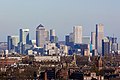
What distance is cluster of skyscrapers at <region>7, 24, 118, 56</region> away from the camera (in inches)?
4318

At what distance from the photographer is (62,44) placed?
12688cm

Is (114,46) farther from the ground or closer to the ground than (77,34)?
closer to the ground

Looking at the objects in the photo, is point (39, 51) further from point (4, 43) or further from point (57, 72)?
point (57, 72)

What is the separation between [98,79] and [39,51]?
6812cm

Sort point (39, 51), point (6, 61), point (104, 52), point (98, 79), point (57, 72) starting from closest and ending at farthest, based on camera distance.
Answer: point (98, 79) < point (57, 72) < point (6, 61) < point (104, 52) < point (39, 51)

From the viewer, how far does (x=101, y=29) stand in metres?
127

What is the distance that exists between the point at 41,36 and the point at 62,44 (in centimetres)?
441

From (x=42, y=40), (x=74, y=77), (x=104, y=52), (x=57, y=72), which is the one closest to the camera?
(x=74, y=77)

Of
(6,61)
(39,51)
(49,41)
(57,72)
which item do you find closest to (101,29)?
(49,41)

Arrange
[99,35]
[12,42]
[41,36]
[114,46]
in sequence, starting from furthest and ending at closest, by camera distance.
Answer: [12,42] → [41,36] → [99,35] → [114,46]

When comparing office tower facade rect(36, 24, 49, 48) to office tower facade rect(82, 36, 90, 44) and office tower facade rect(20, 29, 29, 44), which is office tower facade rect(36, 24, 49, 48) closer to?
office tower facade rect(20, 29, 29, 44)

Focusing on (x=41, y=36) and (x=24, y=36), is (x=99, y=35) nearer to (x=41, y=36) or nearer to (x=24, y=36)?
(x=41, y=36)

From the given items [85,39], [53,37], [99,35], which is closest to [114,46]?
[99,35]

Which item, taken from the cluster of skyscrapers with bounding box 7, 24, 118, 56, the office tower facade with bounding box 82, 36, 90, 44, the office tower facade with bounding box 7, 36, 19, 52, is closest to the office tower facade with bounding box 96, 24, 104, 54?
the cluster of skyscrapers with bounding box 7, 24, 118, 56
